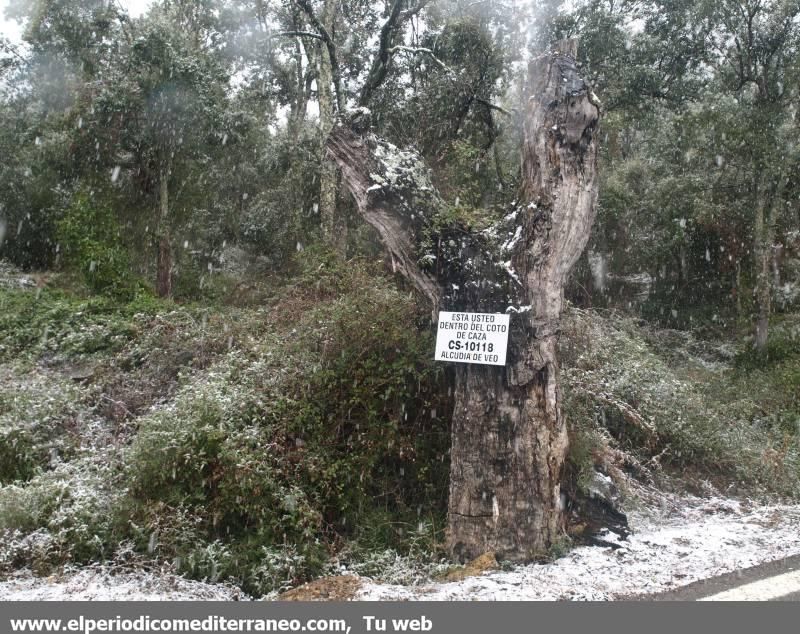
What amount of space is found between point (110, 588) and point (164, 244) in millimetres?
11193

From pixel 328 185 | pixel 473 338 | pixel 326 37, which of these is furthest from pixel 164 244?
pixel 473 338

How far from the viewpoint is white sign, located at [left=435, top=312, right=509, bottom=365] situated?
527cm

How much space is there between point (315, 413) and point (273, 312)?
3.63 m

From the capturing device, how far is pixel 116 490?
6.04 meters

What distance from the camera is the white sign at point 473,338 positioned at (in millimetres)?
5270

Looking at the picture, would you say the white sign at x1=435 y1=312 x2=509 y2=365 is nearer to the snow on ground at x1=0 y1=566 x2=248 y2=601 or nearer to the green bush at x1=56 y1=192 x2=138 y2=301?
the snow on ground at x1=0 y1=566 x2=248 y2=601

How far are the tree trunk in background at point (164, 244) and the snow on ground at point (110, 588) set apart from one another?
1034cm

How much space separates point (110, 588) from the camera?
4.83m

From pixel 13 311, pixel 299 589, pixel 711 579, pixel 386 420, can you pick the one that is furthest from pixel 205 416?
pixel 13 311

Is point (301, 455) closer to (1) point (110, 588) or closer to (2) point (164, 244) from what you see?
(1) point (110, 588)

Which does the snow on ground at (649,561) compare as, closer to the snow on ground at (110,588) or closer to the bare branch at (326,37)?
the snow on ground at (110,588)

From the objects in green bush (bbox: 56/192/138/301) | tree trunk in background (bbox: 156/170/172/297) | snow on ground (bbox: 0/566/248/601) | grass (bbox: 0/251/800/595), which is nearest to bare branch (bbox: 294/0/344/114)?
tree trunk in background (bbox: 156/170/172/297)

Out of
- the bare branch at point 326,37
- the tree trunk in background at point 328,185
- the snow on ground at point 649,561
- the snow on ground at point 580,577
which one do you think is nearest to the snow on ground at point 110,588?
the snow on ground at point 580,577

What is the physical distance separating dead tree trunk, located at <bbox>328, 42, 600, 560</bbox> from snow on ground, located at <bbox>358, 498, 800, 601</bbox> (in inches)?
16.2
